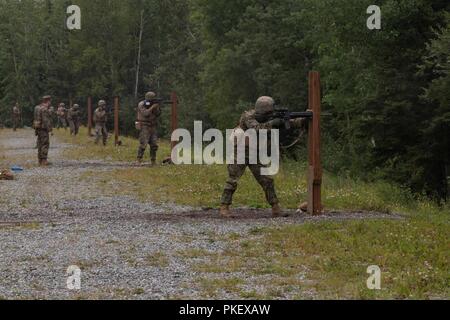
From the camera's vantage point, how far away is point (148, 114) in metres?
23.5

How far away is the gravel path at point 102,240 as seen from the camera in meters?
8.47

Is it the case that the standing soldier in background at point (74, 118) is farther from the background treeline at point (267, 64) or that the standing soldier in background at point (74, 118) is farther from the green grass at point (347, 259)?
the green grass at point (347, 259)

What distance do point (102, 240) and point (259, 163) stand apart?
359 cm

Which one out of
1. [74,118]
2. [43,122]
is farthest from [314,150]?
[74,118]

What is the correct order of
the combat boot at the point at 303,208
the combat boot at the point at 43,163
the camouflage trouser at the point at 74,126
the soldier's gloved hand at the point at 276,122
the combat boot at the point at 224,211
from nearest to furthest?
the soldier's gloved hand at the point at 276,122
the combat boot at the point at 224,211
the combat boot at the point at 303,208
the combat boot at the point at 43,163
the camouflage trouser at the point at 74,126

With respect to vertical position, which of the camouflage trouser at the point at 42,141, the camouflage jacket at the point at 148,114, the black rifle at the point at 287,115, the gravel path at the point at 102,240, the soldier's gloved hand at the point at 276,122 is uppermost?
the black rifle at the point at 287,115

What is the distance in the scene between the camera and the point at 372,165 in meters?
25.0

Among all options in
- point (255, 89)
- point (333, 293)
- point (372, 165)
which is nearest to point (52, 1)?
point (255, 89)

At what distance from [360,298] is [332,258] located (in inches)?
84.3

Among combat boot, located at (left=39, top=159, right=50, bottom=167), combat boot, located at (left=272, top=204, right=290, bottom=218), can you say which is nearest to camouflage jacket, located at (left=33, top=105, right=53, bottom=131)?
combat boot, located at (left=39, top=159, right=50, bottom=167)

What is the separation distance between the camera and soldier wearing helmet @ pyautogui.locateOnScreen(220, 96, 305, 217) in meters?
13.6

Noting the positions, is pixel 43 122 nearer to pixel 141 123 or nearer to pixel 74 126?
pixel 141 123

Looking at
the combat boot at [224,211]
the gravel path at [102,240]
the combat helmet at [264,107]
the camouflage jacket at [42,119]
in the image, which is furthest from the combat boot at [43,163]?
the combat helmet at [264,107]

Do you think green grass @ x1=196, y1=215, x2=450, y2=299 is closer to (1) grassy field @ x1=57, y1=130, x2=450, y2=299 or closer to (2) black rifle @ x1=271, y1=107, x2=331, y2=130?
(1) grassy field @ x1=57, y1=130, x2=450, y2=299
